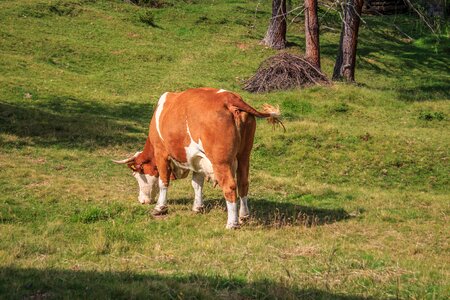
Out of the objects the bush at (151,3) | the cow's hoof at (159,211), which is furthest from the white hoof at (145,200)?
the bush at (151,3)

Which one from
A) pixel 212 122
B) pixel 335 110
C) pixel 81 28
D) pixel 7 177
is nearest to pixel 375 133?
pixel 335 110

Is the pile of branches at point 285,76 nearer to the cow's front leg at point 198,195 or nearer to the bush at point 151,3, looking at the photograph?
the cow's front leg at point 198,195

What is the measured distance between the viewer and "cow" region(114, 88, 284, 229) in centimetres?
972

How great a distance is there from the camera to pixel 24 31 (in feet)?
89.5

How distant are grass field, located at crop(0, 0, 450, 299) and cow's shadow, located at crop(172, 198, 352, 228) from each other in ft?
0.20

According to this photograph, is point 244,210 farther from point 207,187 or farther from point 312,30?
point 312,30

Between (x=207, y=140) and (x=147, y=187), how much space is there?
245 cm

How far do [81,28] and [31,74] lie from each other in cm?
725

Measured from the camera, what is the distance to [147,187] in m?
Result: 11.8

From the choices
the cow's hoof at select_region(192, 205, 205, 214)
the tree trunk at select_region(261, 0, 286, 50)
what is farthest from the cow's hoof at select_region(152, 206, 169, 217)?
the tree trunk at select_region(261, 0, 286, 50)

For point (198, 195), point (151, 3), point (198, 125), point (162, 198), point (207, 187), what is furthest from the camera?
point (151, 3)

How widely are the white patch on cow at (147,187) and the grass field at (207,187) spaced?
0.33m

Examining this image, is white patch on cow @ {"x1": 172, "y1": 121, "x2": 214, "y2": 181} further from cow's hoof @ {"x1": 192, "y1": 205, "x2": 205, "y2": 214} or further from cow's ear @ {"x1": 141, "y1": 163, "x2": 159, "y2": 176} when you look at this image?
cow's ear @ {"x1": 141, "y1": 163, "x2": 159, "y2": 176}

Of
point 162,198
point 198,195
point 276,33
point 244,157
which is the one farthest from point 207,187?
point 276,33
